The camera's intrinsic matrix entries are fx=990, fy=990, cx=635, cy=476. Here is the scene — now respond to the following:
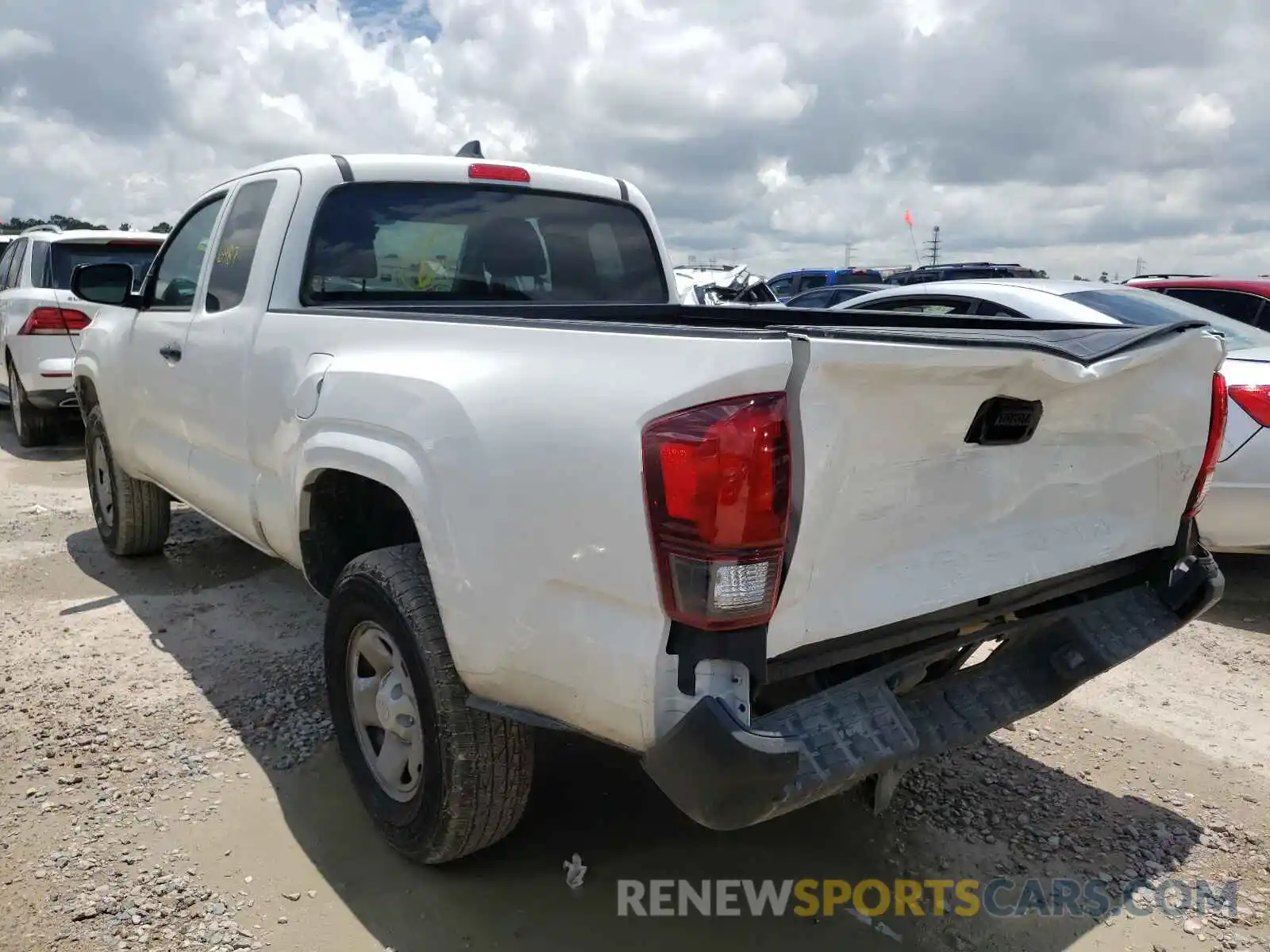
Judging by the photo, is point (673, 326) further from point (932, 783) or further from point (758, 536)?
point (932, 783)

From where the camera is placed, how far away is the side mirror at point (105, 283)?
14.8 ft

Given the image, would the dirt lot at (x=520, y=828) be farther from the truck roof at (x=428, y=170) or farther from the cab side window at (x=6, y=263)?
the cab side window at (x=6, y=263)

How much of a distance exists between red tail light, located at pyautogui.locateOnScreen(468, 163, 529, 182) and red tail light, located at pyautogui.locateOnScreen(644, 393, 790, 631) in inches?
89.5

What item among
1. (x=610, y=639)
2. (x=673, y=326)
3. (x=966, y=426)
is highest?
(x=673, y=326)

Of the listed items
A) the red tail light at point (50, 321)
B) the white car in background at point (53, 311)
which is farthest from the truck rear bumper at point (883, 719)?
the red tail light at point (50, 321)

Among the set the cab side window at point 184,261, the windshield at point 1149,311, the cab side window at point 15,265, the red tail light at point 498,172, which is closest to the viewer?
the red tail light at point 498,172

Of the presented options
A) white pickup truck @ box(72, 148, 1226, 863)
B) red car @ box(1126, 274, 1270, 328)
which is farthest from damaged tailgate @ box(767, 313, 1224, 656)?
red car @ box(1126, 274, 1270, 328)

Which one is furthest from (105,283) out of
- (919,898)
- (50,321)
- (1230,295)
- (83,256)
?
(1230,295)

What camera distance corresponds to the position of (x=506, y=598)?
2.18 meters

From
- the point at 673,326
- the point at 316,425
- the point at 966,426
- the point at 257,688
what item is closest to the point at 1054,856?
the point at 966,426

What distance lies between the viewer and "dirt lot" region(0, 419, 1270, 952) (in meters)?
2.53

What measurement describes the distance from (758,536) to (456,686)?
3.09 feet

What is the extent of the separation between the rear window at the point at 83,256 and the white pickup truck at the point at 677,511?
5265 millimetres

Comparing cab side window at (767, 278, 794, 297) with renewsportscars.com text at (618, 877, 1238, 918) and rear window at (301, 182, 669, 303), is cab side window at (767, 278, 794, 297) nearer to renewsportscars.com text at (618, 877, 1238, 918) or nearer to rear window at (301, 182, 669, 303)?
rear window at (301, 182, 669, 303)
